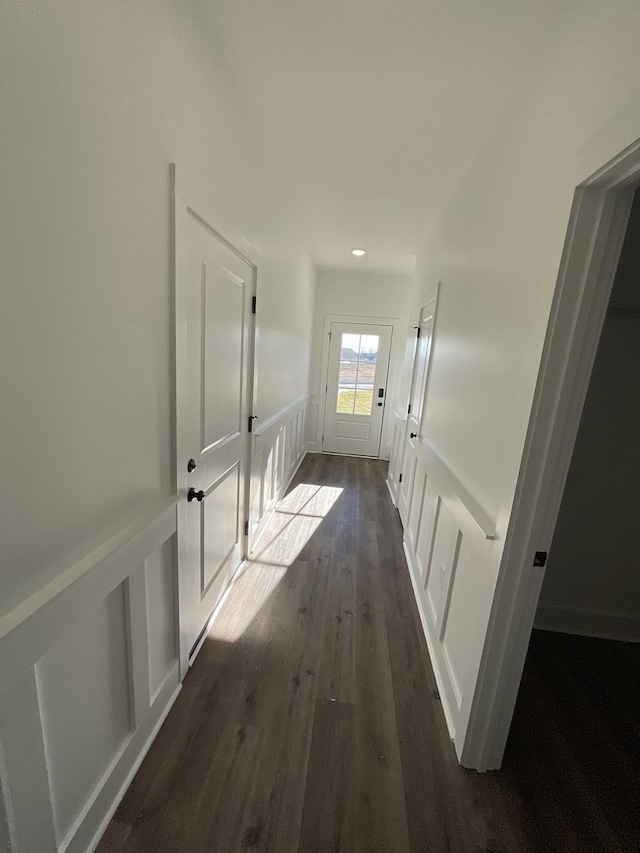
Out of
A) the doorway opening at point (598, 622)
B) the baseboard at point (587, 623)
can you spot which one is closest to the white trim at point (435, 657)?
the doorway opening at point (598, 622)

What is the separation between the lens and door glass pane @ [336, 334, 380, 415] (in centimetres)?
520

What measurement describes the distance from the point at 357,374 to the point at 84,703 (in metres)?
4.72

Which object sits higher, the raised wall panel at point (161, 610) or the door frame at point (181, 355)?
the door frame at point (181, 355)

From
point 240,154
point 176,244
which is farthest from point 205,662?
point 240,154

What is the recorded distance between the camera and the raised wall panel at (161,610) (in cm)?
128

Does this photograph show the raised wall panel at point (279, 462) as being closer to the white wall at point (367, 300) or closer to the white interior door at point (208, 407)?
the white interior door at point (208, 407)

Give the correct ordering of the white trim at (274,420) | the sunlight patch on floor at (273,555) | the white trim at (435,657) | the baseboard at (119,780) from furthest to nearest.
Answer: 1. the white trim at (274,420)
2. the sunlight patch on floor at (273,555)
3. the white trim at (435,657)
4. the baseboard at (119,780)

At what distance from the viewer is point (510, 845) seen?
44.2 inches

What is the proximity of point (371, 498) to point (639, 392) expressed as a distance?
251 cm

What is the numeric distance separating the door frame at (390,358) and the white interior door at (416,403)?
5.60 feet

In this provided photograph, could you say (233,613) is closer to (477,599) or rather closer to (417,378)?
(477,599)

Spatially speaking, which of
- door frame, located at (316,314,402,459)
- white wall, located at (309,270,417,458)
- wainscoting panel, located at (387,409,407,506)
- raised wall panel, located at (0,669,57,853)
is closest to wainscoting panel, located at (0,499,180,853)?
raised wall panel, located at (0,669,57,853)

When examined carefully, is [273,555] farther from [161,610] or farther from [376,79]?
[376,79]

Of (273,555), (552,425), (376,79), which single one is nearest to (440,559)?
(552,425)
